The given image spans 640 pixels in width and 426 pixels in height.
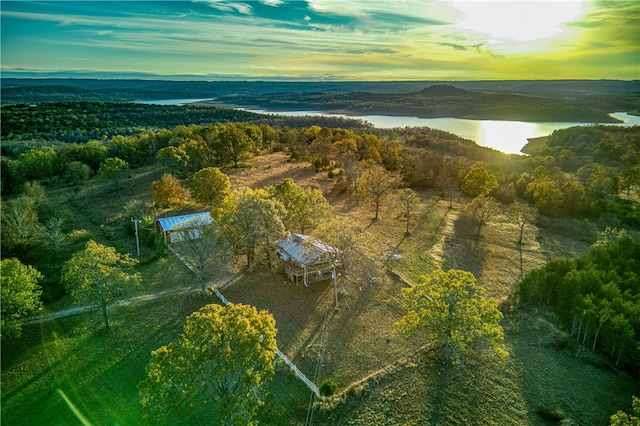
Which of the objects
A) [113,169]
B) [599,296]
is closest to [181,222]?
[113,169]

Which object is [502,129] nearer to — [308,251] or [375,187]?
[375,187]

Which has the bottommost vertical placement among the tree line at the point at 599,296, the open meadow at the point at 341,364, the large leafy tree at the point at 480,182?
the open meadow at the point at 341,364

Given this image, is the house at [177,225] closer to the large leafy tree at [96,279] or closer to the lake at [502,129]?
the large leafy tree at [96,279]

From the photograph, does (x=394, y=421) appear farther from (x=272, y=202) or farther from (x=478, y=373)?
(x=272, y=202)

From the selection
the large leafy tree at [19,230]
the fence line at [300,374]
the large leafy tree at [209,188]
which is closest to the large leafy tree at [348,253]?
the fence line at [300,374]

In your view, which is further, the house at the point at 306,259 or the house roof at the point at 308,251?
the house at the point at 306,259

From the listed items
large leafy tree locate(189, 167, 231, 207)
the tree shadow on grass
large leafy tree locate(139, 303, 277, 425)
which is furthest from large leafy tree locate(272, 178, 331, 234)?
large leafy tree locate(139, 303, 277, 425)
